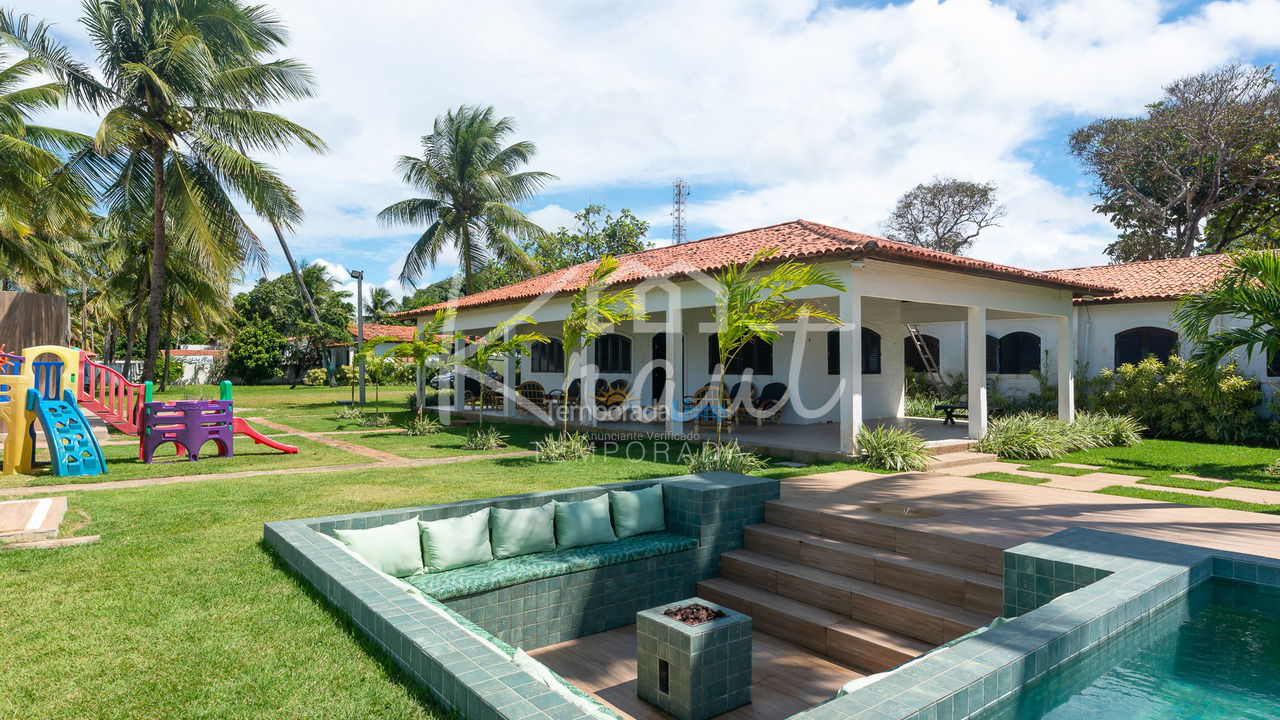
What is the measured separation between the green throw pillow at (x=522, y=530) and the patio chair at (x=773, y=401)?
34.1ft

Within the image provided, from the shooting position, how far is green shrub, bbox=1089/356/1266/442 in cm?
1384

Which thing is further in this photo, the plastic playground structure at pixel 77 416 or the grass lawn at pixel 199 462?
the plastic playground structure at pixel 77 416

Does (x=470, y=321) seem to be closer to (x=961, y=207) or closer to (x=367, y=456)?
(x=367, y=456)

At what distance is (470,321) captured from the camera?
763 inches

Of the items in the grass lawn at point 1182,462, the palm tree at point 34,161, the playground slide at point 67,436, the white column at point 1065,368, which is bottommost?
the grass lawn at point 1182,462

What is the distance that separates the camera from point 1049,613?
3.47 metres

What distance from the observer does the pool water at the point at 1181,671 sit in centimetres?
318

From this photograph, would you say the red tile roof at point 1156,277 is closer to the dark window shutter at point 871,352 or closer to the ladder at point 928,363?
the ladder at point 928,363

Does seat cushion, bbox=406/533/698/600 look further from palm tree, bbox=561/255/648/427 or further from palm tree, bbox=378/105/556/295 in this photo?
palm tree, bbox=378/105/556/295

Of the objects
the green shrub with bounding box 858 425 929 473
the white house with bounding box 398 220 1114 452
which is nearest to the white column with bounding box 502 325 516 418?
the white house with bounding box 398 220 1114 452

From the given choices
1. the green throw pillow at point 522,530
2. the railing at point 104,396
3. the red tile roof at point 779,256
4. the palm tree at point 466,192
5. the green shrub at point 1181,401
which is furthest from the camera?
the palm tree at point 466,192

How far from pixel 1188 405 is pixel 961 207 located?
2664 cm

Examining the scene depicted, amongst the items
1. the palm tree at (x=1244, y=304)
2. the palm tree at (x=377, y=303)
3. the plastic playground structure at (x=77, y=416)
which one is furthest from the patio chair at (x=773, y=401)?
the palm tree at (x=377, y=303)

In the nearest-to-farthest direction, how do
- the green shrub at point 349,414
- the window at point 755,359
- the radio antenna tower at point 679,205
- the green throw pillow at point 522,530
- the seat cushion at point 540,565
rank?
the seat cushion at point 540,565, the green throw pillow at point 522,530, the window at point 755,359, the green shrub at point 349,414, the radio antenna tower at point 679,205
